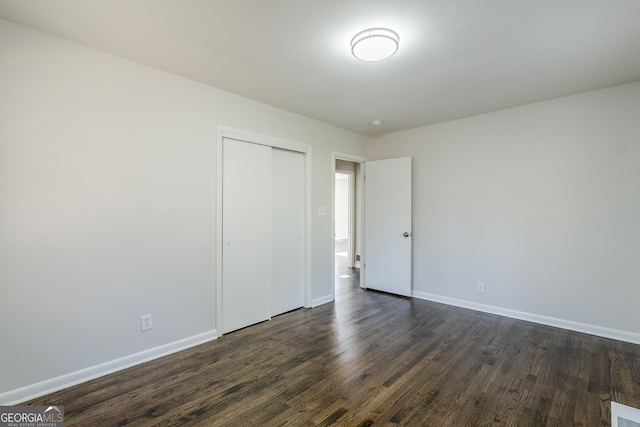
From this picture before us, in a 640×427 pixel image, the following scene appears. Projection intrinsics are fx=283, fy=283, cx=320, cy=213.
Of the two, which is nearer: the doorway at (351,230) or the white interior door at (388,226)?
the white interior door at (388,226)

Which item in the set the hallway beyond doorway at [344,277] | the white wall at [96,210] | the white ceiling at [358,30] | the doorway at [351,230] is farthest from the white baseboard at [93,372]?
the doorway at [351,230]

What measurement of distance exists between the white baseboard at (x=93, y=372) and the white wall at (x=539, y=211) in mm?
3281

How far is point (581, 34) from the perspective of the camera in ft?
6.61

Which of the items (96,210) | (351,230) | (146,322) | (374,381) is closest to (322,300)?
(374,381)

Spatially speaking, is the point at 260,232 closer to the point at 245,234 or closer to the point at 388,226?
the point at 245,234

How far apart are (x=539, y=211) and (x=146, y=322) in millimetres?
4325

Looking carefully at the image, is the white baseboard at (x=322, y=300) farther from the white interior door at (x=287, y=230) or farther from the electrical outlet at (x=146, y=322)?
the electrical outlet at (x=146, y=322)

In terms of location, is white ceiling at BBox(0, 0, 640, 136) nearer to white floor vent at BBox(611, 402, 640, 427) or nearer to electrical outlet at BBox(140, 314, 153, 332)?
electrical outlet at BBox(140, 314, 153, 332)

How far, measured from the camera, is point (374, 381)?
7.23 ft

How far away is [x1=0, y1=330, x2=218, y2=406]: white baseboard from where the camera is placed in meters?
1.93

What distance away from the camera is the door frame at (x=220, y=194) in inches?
117

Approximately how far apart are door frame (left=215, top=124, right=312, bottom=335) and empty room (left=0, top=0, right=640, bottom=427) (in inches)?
0.9

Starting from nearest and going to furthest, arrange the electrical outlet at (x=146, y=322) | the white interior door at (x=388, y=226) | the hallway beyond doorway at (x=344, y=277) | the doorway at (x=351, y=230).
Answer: the electrical outlet at (x=146, y=322), the white interior door at (x=388, y=226), the hallway beyond doorway at (x=344, y=277), the doorway at (x=351, y=230)

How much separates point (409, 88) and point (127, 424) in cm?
354
